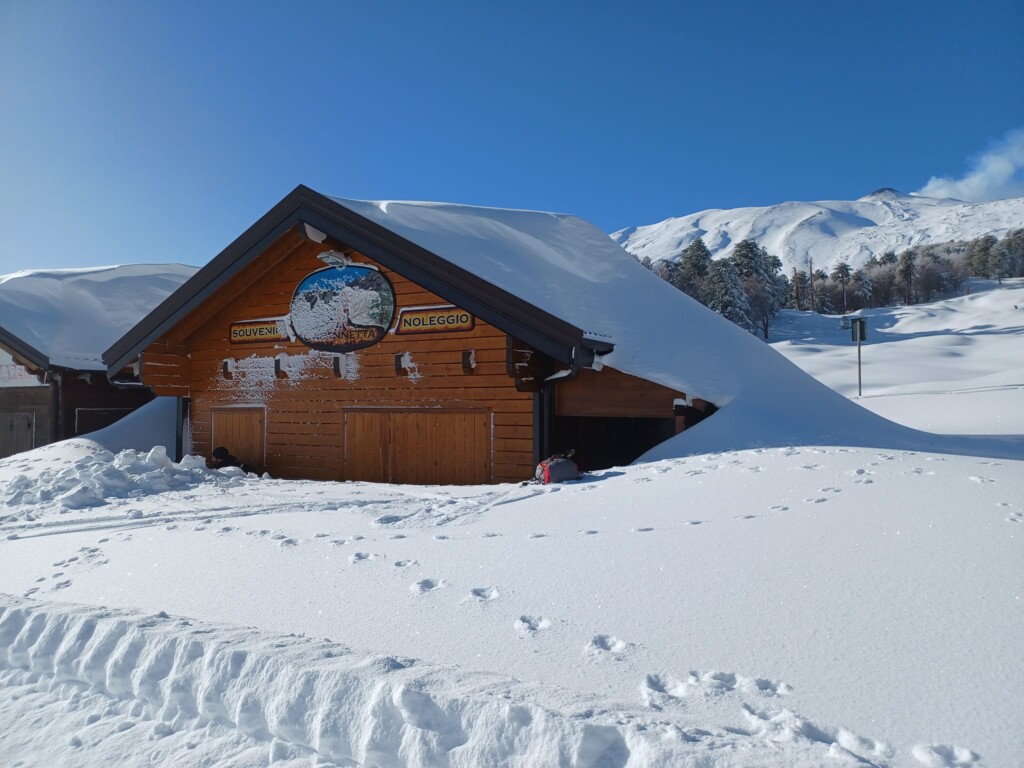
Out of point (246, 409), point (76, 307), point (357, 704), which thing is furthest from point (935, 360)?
point (357, 704)

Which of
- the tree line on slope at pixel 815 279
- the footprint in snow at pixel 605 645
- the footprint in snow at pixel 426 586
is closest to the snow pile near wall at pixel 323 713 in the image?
the footprint in snow at pixel 605 645

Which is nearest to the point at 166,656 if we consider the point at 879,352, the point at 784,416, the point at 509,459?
the point at 509,459

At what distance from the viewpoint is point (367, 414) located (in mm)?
10766

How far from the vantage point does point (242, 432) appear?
11.8 m

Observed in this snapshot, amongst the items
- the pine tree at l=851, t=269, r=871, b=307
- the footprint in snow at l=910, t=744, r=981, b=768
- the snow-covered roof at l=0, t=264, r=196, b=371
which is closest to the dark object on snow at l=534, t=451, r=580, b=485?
the footprint in snow at l=910, t=744, r=981, b=768

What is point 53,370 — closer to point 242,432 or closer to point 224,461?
point 242,432

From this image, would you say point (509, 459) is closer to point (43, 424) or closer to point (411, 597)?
point (411, 597)

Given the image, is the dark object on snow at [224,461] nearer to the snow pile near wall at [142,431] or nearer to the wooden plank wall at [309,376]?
the wooden plank wall at [309,376]

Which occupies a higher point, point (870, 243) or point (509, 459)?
point (870, 243)

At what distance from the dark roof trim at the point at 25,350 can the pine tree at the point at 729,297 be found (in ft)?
152

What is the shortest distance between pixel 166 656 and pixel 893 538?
4.12 m

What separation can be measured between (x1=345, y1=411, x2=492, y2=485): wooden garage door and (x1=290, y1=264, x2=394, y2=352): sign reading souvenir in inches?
52.3

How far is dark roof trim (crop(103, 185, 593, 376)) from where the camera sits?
880cm

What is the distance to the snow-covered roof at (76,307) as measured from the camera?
1625 cm
